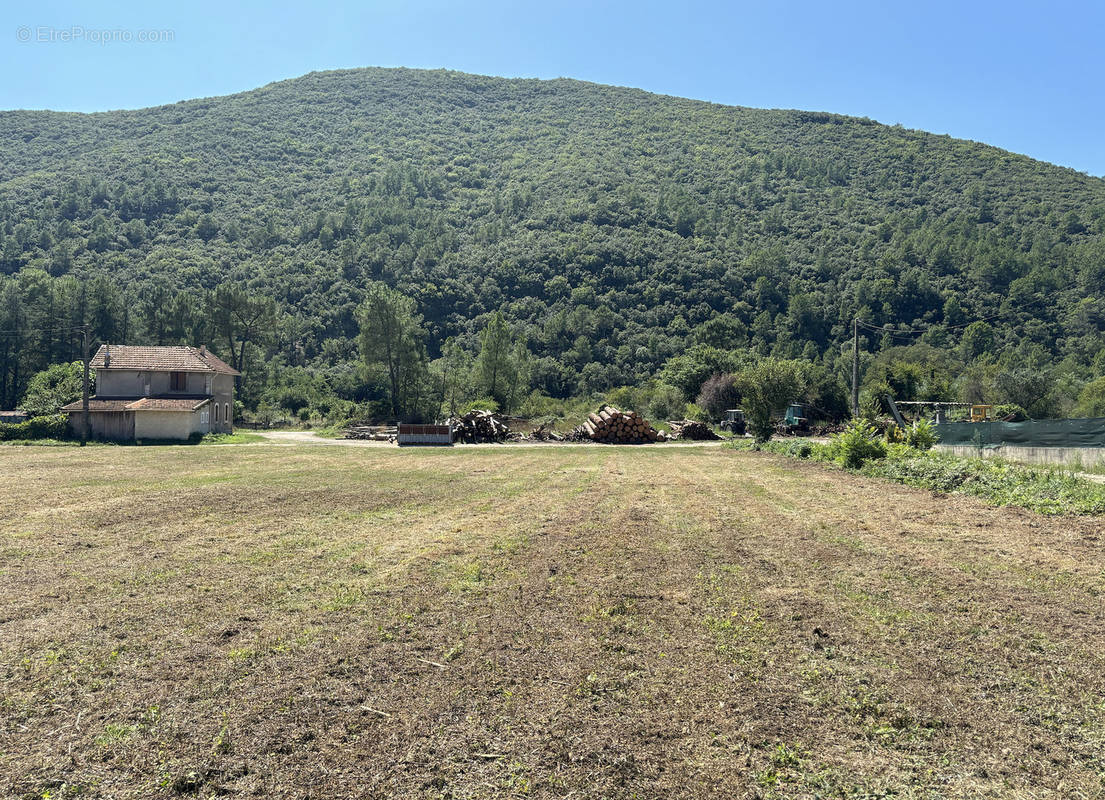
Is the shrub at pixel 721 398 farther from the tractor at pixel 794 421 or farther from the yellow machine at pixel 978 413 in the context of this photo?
the yellow machine at pixel 978 413

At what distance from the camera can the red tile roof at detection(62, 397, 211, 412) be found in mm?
37344

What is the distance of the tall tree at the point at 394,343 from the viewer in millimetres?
53531

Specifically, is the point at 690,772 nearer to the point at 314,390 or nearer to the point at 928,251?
the point at 314,390

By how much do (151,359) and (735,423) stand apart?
39.2 m

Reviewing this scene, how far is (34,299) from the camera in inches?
2461

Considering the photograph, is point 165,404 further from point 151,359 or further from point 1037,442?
point 1037,442

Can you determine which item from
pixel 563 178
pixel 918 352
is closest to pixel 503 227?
pixel 563 178

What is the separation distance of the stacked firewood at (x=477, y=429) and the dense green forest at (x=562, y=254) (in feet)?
48.0

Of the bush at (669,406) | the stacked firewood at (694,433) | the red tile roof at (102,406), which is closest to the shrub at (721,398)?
the bush at (669,406)

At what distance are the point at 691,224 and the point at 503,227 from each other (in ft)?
114

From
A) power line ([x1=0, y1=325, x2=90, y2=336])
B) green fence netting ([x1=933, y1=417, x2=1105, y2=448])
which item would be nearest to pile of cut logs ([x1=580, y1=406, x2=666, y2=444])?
green fence netting ([x1=933, y1=417, x2=1105, y2=448])

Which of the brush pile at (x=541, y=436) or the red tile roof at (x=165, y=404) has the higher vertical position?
the red tile roof at (x=165, y=404)

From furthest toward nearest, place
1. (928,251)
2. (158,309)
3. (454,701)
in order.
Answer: (928,251) → (158,309) → (454,701)

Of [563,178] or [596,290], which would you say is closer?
[596,290]
